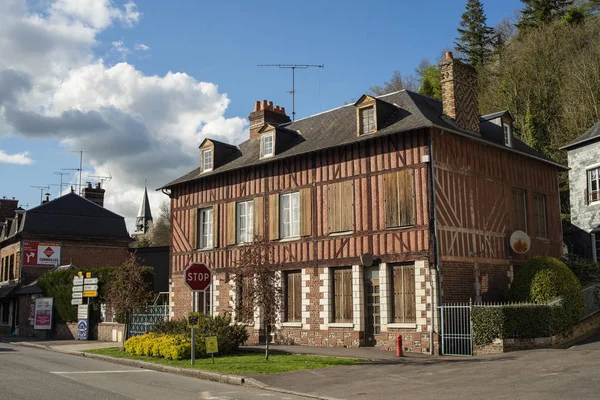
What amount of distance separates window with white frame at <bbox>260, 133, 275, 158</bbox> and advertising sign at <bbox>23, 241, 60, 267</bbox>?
69.8 ft

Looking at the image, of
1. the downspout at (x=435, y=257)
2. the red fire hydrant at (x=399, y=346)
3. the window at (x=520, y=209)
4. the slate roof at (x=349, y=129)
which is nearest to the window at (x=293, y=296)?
the slate roof at (x=349, y=129)

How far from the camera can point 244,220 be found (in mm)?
Result: 23344

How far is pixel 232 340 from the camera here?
57.6 feet

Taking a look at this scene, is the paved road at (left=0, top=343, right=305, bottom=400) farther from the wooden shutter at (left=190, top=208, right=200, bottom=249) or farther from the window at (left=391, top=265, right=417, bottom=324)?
the wooden shutter at (left=190, top=208, right=200, bottom=249)

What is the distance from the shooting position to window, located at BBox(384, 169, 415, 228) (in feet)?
59.5

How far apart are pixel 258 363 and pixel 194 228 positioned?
10.9m

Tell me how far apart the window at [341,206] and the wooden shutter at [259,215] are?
124 inches

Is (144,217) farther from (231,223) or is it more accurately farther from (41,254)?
(231,223)

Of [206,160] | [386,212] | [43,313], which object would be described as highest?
[206,160]

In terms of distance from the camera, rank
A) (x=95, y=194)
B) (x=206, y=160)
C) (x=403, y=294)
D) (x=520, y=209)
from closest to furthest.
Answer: (x=403, y=294)
(x=520, y=209)
(x=206, y=160)
(x=95, y=194)

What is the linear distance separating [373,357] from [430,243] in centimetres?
366

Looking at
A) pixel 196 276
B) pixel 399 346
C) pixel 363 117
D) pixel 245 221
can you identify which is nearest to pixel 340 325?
pixel 399 346

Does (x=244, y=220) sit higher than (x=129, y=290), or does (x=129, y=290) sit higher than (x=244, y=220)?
(x=244, y=220)

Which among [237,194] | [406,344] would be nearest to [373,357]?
[406,344]
